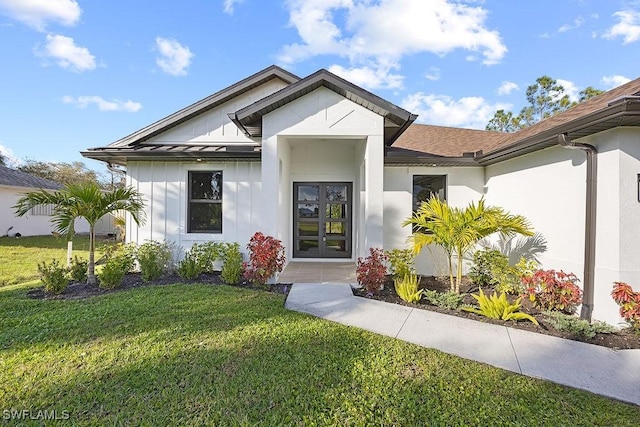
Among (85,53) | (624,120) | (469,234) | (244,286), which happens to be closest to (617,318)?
(469,234)

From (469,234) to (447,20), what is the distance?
379 inches

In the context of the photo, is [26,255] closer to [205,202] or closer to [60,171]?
[205,202]

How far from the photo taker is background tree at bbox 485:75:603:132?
25453 mm

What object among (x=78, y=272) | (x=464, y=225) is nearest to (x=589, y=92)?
(x=464, y=225)

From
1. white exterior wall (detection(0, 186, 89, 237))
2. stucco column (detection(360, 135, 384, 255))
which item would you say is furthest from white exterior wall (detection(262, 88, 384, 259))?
white exterior wall (detection(0, 186, 89, 237))

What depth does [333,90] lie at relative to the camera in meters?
7.71

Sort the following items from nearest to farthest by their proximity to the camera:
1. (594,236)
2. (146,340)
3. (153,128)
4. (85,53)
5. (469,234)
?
(146,340) < (594,236) < (469,234) < (153,128) < (85,53)

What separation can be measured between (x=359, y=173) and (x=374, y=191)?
2416 mm

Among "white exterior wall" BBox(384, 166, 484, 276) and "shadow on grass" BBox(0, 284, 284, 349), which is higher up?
"white exterior wall" BBox(384, 166, 484, 276)

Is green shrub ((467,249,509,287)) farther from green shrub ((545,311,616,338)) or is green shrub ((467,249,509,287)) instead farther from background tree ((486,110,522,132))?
background tree ((486,110,522,132))

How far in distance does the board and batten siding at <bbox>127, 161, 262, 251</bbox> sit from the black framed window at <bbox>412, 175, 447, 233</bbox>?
4.68m

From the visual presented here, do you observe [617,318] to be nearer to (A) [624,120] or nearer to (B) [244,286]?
(A) [624,120]

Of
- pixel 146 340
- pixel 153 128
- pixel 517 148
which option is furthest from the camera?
pixel 153 128

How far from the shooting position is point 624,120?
4.80 metres
